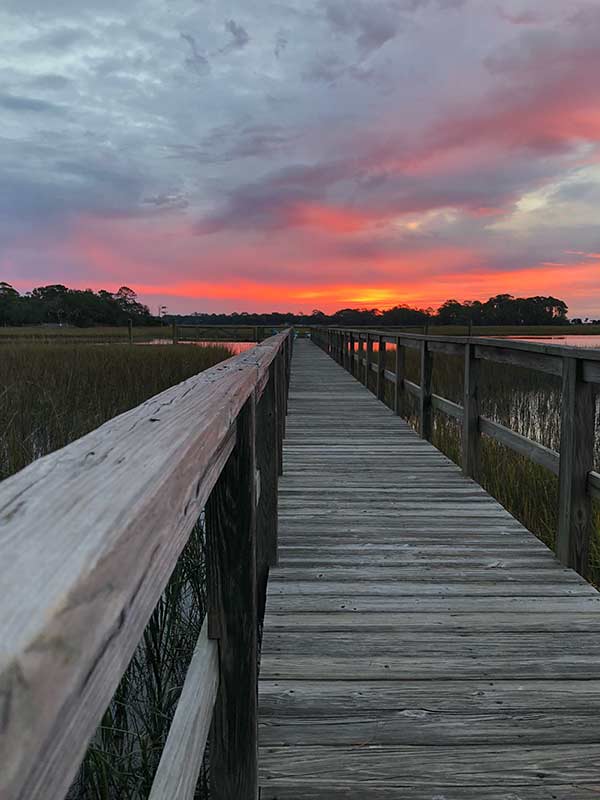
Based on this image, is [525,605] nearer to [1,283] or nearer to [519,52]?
[519,52]

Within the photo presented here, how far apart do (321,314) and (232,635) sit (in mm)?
71507

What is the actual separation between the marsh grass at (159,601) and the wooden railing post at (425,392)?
281cm

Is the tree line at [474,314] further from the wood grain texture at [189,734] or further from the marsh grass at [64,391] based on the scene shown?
the wood grain texture at [189,734]

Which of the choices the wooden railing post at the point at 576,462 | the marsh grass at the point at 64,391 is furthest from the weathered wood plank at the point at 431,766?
the marsh grass at the point at 64,391

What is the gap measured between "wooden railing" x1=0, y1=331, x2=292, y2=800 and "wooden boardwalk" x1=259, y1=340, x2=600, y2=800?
1.80 ft

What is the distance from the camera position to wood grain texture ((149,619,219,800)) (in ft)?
2.77

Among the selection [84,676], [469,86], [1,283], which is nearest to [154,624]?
[84,676]

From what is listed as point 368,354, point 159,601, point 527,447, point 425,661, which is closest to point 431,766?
point 425,661

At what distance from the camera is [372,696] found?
1.86 m

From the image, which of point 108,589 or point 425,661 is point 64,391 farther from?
point 108,589

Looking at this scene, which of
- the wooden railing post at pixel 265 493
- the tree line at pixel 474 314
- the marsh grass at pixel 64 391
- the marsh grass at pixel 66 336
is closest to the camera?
the wooden railing post at pixel 265 493

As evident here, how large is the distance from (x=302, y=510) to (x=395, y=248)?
2032 centimetres

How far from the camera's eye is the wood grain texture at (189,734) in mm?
846

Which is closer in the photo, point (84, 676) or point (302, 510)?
point (84, 676)
